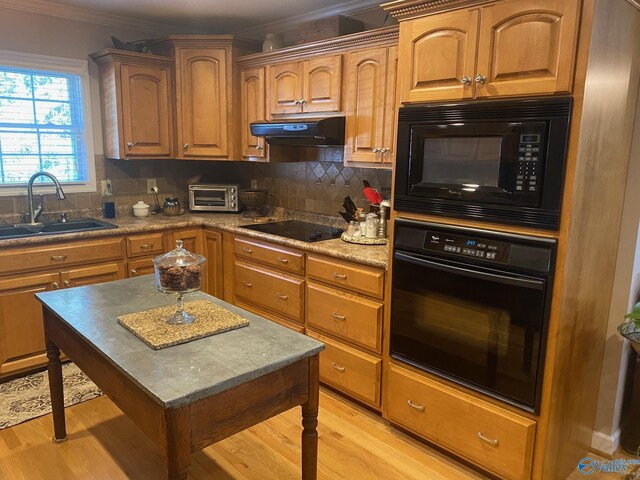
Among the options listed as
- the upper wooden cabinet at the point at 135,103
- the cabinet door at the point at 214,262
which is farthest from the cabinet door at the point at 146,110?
the cabinet door at the point at 214,262

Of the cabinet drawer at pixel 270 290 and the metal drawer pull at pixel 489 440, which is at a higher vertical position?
the cabinet drawer at pixel 270 290

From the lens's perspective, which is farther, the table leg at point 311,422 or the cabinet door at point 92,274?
the cabinet door at point 92,274

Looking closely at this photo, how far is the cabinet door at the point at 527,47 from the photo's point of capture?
1.73 meters

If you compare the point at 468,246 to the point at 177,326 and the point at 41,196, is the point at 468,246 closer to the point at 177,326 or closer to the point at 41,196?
the point at 177,326

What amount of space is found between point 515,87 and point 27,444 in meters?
2.83

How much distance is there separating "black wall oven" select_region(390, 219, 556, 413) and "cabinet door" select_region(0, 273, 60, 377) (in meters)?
2.26

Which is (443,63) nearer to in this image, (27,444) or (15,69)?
(27,444)

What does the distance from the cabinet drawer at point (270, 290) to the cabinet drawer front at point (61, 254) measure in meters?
0.87

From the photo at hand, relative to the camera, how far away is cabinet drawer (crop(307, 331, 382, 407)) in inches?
104

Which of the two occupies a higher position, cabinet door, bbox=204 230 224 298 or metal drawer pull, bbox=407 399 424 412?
cabinet door, bbox=204 230 224 298

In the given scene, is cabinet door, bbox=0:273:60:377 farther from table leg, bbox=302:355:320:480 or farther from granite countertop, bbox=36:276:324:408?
table leg, bbox=302:355:320:480

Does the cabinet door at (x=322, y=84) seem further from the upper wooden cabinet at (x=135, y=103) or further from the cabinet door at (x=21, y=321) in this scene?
the cabinet door at (x=21, y=321)

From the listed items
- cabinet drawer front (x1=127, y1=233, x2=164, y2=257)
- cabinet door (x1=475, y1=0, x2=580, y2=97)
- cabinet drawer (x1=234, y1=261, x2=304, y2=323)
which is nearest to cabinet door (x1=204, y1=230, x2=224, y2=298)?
cabinet drawer (x1=234, y1=261, x2=304, y2=323)

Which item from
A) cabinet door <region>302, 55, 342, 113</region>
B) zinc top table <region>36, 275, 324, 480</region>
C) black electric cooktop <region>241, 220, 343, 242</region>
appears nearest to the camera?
zinc top table <region>36, 275, 324, 480</region>
